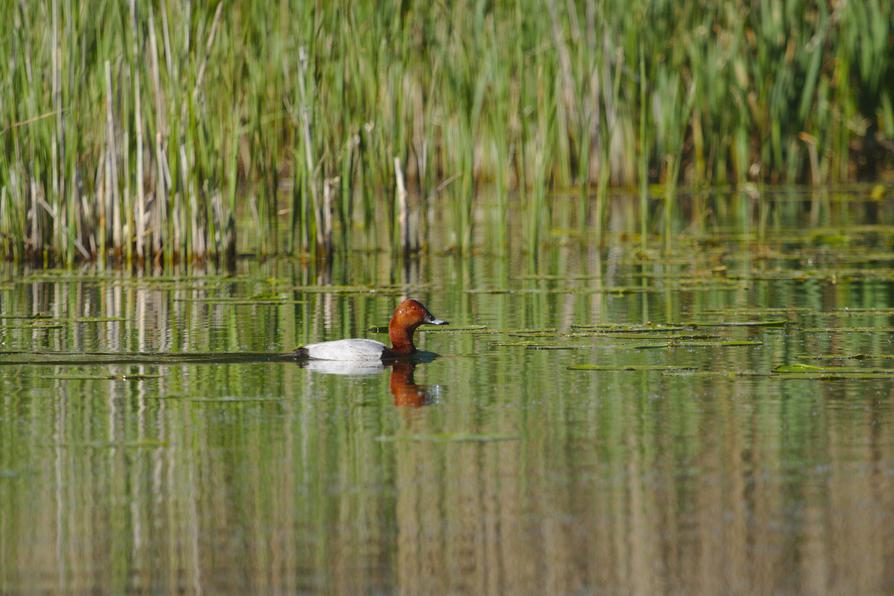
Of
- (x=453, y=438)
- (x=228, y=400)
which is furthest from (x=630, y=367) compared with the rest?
(x=228, y=400)

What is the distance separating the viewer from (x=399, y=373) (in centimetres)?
654

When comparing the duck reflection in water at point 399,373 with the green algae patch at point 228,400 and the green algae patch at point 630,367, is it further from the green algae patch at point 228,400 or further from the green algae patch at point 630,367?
the green algae patch at point 630,367

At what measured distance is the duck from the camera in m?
6.69

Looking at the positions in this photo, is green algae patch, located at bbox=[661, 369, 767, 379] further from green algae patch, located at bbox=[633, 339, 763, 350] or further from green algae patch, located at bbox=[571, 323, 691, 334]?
green algae patch, located at bbox=[571, 323, 691, 334]

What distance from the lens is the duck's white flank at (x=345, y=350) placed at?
21.9 feet

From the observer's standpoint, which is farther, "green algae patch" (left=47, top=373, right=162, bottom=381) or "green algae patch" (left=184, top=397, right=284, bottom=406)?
"green algae patch" (left=47, top=373, right=162, bottom=381)

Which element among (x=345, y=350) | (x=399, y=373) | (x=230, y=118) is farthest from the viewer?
(x=230, y=118)

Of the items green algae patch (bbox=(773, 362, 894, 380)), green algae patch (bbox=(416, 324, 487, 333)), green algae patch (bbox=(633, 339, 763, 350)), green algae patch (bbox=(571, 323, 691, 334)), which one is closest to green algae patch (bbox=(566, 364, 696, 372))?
green algae patch (bbox=(773, 362, 894, 380))

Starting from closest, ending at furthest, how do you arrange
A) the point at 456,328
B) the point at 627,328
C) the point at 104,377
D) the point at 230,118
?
the point at 104,377
the point at 627,328
the point at 456,328
the point at 230,118

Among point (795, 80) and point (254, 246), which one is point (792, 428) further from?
point (795, 80)

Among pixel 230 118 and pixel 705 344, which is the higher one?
pixel 230 118

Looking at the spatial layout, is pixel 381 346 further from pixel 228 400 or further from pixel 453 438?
pixel 453 438

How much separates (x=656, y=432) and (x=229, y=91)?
18.2 ft

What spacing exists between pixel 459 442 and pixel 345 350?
1703 millimetres
